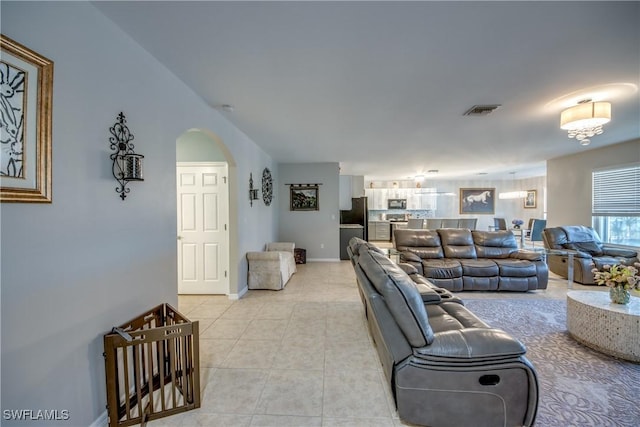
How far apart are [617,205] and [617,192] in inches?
9.6

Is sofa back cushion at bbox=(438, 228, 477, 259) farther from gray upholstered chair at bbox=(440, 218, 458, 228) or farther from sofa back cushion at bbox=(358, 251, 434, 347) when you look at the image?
sofa back cushion at bbox=(358, 251, 434, 347)

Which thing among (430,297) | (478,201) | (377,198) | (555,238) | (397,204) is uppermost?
(377,198)

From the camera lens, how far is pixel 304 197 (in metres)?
6.92

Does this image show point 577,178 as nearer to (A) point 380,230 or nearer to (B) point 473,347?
(A) point 380,230

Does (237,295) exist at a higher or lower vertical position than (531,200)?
lower

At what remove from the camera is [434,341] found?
5.41ft

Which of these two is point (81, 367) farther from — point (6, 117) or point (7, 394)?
point (6, 117)

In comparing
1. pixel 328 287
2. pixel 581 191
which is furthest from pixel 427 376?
pixel 581 191

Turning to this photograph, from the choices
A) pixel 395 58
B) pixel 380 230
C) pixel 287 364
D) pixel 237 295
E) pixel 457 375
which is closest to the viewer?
pixel 457 375

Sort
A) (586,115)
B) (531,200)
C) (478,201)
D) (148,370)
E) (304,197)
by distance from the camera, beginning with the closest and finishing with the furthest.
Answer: (148,370)
(586,115)
(304,197)
(531,200)
(478,201)

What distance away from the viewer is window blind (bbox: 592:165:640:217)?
15.7 ft

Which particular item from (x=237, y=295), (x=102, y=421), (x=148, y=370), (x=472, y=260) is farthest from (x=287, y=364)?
(x=472, y=260)

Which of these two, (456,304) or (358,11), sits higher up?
(358,11)

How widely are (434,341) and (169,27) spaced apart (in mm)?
2605
